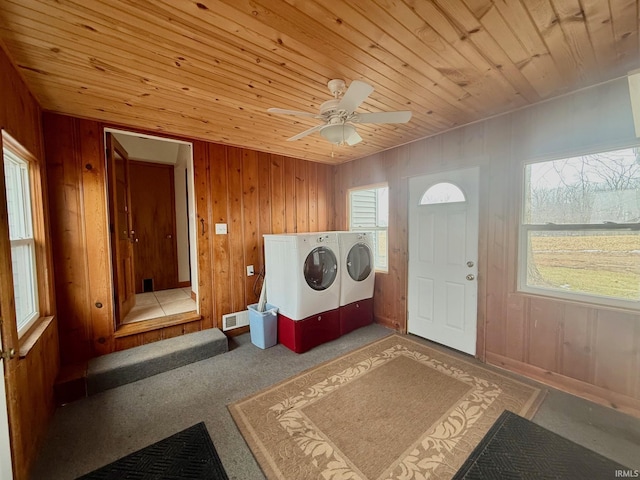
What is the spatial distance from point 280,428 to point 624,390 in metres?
2.55

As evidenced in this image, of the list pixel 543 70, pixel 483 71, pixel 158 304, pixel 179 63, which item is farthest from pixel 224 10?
pixel 158 304

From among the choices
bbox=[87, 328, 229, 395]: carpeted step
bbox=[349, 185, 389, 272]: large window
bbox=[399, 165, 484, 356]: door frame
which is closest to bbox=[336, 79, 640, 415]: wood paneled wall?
bbox=[399, 165, 484, 356]: door frame

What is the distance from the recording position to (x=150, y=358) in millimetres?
2486

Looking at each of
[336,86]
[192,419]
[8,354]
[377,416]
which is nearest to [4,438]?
[8,354]

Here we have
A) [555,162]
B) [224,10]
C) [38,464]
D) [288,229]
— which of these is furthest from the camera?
[288,229]

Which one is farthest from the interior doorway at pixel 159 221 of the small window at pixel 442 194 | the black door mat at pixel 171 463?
the small window at pixel 442 194

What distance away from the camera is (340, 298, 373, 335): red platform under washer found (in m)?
3.33

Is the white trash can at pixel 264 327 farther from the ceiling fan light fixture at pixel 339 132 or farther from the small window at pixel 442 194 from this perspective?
the small window at pixel 442 194

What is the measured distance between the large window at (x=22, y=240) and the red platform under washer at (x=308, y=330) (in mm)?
2089

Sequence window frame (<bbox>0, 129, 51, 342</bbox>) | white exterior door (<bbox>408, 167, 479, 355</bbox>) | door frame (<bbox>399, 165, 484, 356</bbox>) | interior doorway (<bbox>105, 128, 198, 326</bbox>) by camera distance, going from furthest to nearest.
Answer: interior doorway (<bbox>105, 128, 198, 326</bbox>), white exterior door (<bbox>408, 167, 479, 355</bbox>), door frame (<bbox>399, 165, 484, 356</bbox>), window frame (<bbox>0, 129, 51, 342</bbox>)

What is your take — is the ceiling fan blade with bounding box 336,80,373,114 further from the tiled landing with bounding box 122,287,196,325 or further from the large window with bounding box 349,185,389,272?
the tiled landing with bounding box 122,287,196,325

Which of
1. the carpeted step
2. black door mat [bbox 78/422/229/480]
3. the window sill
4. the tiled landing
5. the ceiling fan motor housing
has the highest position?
the ceiling fan motor housing

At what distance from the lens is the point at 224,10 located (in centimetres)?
124

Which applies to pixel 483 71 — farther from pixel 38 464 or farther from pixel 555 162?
pixel 38 464
